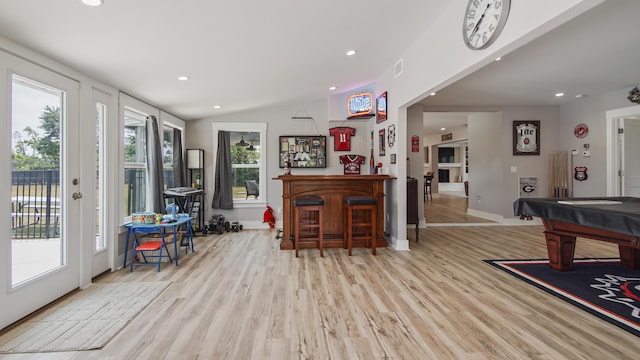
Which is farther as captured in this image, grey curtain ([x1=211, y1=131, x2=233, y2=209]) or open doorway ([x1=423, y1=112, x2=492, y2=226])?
open doorway ([x1=423, y1=112, x2=492, y2=226])

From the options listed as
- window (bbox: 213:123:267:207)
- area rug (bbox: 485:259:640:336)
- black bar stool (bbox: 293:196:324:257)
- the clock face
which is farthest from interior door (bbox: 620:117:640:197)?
window (bbox: 213:123:267:207)

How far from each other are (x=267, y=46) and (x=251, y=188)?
3595mm

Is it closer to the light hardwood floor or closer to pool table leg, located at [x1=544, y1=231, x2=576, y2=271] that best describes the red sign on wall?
the light hardwood floor

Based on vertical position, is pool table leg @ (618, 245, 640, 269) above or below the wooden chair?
below

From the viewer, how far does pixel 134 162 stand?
164 inches

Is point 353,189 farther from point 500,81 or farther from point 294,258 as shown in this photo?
point 500,81

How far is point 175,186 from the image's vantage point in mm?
5297

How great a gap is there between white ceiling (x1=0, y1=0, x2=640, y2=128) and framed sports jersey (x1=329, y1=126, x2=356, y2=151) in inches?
43.0

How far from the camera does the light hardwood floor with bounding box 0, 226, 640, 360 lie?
6.29 ft

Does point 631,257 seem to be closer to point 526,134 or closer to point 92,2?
point 526,134

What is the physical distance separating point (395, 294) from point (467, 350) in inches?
36.6

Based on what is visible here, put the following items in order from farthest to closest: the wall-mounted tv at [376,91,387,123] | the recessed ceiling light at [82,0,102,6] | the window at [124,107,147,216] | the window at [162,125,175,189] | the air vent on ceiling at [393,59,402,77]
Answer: the window at [162,125,175,189]
the wall-mounted tv at [376,91,387,123]
the air vent on ceiling at [393,59,402,77]
the window at [124,107,147,216]
the recessed ceiling light at [82,0,102,6]

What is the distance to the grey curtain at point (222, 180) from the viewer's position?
598 centimetres

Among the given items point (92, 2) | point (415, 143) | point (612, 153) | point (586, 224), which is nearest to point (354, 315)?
point (586, 224)
